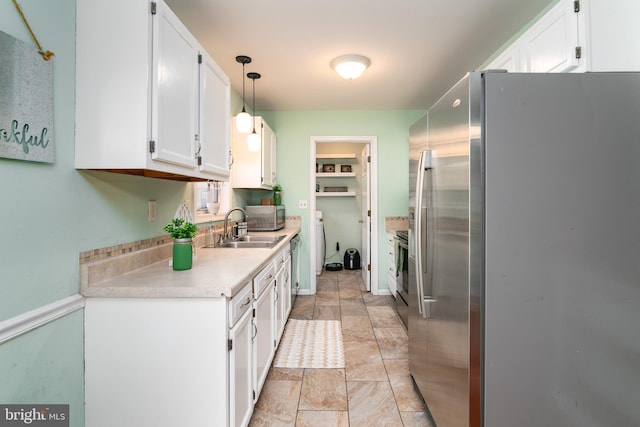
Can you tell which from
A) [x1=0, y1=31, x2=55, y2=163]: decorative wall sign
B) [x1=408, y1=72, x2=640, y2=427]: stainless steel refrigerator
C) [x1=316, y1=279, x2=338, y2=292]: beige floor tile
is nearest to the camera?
[x1=0, y1=31, x2=55, y2=163]: decorative wall sign

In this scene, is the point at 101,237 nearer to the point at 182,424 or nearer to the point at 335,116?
the point at 182,424

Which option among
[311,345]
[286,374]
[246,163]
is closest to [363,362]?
[311,345]

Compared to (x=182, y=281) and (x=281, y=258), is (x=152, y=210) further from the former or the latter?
(x=281, y=258)

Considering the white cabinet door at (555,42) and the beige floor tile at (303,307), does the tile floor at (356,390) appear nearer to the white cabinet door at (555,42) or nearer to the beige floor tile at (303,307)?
the beige floor tile at (303,307)

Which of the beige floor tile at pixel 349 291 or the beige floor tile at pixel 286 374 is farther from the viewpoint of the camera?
the beige floor tile at pixel 349 291

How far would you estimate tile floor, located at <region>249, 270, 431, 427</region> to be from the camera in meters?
1.77

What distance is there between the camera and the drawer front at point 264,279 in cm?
175

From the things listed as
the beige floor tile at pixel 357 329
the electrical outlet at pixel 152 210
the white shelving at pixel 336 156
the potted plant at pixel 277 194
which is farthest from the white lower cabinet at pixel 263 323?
the white shelving at pixel 336 156

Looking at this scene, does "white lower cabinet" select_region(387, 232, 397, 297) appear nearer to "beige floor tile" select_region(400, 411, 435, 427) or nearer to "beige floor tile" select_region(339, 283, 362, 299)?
"beige floor tile" select_region(339, 283, 362, 299)

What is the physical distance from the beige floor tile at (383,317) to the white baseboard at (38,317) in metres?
2.50

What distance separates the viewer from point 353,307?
11.8ft

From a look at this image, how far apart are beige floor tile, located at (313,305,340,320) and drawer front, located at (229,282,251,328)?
6.02 ft

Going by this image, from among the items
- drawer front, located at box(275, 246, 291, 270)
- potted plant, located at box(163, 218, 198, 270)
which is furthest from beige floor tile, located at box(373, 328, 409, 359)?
potted plant, located at box(163, 218, 198, 270)

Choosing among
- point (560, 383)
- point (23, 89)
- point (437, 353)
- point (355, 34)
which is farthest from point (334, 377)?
point (355, 34)
